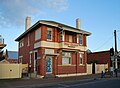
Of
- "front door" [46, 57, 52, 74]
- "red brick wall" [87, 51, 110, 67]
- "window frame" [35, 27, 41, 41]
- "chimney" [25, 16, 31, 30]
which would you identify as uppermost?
"chimney" [25, 16, 31, 30]

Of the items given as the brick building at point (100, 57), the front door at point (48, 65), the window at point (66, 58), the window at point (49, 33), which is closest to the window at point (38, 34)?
the window at point (49, 33)

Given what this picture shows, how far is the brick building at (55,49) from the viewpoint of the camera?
27.9 meters

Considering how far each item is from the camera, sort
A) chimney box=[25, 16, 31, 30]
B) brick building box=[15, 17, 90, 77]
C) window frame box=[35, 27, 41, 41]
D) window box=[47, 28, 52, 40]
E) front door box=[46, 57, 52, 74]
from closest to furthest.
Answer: brick building box=[15, 17, 90, 77], front door box=[46, 57, 52, 74], window frame box=[35, 27, 41, 41], window box=[47, 28, 52, 40], chimney box=[25, 16, 31, 30]

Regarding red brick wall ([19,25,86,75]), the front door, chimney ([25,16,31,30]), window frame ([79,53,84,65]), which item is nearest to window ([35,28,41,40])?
red brick wall ([19,25,86,75])

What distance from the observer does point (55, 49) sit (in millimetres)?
29109

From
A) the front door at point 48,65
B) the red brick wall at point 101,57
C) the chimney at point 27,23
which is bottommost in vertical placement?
the front door at point 48,65

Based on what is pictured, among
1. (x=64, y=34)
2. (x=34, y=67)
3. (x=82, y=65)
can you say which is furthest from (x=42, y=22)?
(x=82, y=65)

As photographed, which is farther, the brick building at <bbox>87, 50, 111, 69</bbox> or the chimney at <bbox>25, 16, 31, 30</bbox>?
the brick building at <bbox>87, 50, 111, 69</bbox>

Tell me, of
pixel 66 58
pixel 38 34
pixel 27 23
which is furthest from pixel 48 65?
pixel 27 23

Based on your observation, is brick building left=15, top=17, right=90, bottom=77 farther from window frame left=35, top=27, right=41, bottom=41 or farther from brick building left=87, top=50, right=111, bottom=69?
brick building left=87, top=50, right=111, bottom=69

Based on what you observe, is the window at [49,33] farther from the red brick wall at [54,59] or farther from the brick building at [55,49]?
the red brick wall at [54,59]

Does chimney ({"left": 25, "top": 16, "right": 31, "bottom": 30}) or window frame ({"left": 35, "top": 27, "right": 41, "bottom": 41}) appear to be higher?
chimney ({"left": 25, "top": 16, "right": 31, "bottom": 30})

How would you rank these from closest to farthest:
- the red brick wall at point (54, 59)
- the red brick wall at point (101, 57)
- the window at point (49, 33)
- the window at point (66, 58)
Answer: the red brick wall at point (54, 59)
the window at point (49, 33)
the window at point (66, 58)
the red brick wall at point (101, 57)

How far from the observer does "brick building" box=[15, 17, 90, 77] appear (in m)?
27.9
